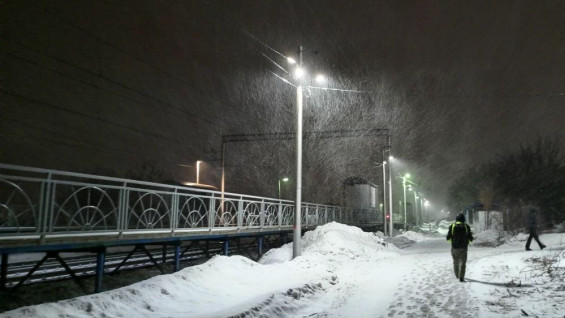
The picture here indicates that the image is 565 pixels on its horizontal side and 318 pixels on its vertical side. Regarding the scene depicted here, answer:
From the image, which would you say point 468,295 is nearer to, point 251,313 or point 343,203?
point 251,313

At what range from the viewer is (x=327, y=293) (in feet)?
31.8

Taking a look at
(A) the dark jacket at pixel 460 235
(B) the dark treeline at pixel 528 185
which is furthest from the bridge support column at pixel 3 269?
(B) the dark treeline at pixel 528 185

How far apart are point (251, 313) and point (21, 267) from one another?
1034cm

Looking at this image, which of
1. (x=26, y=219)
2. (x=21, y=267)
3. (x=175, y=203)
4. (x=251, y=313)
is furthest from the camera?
(x=21, y=267)

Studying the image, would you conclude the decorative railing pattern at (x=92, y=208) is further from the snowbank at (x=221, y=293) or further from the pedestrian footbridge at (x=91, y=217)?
the snowbank at (x=221, y=293)

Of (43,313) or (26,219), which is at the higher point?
(26,219)

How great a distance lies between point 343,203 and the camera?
3903cm

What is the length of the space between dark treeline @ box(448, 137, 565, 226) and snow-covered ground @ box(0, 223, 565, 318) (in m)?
20.3

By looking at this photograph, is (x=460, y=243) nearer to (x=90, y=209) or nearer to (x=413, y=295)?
(x=413, y=295)

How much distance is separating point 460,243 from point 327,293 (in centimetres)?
338

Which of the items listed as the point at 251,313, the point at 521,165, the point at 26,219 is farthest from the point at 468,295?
the point at 521,165

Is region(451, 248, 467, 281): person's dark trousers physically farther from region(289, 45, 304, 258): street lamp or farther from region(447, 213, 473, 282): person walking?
A: region(289, 45, 304, 258): street lamp

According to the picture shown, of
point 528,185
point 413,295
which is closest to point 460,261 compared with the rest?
point 413,295

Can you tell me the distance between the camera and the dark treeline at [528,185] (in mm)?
31750
